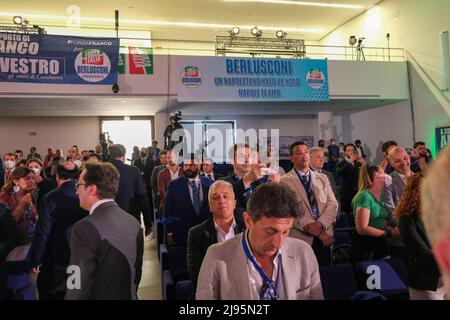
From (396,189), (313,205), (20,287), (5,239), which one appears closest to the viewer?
(5,239)

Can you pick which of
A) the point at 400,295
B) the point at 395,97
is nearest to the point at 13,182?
the point at 400,295

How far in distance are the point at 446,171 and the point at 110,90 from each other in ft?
27.5

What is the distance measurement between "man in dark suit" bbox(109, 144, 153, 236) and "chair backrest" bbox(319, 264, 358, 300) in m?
2.32

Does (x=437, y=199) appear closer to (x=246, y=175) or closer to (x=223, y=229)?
(x=223, y=229)

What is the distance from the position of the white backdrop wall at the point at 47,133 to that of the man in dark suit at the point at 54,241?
11330mm

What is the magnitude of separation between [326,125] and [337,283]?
10988 millimetres

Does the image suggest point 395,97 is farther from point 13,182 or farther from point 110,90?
point 13,182

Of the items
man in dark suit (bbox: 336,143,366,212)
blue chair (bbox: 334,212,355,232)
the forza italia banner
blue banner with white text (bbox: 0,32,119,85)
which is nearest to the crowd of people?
blue chair (bbox: 334,212,355,232)

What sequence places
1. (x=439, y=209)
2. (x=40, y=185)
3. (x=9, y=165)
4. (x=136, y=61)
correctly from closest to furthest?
(x=439, y=209), (x=40, y=185), (x=9, y=165), (x=136, y=61)

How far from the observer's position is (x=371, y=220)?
2.86 m

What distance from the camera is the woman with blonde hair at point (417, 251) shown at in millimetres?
1935

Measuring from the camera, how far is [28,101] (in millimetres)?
8523

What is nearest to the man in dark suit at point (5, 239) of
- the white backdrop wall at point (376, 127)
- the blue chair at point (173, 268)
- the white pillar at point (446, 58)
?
the blue chair at point (173, 268)

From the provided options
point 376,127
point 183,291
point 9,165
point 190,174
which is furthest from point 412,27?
point 183,291
